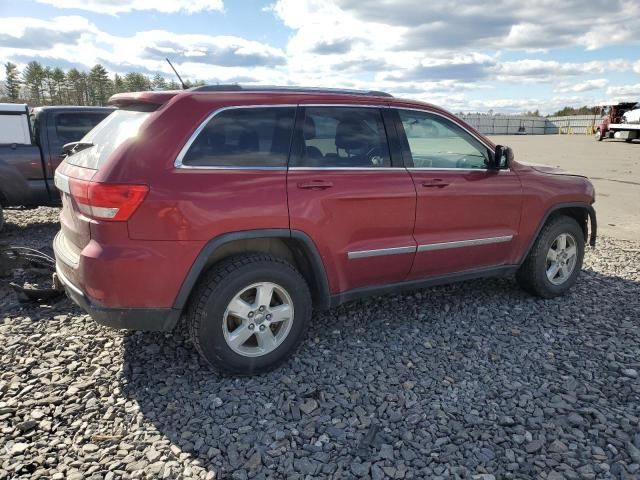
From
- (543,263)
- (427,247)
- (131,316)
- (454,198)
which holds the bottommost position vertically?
(543,263)

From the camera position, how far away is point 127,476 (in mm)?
2467

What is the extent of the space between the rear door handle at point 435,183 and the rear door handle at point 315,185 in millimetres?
880

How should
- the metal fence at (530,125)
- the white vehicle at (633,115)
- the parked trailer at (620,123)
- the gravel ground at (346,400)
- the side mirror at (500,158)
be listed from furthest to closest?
the metal fence at (530,125) → the parked trailer at (620,123) → the white vehicle at (633,115) → the side mirror at (500,158) → the gravel ground at (346,400)

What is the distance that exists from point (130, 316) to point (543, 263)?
3700 mm

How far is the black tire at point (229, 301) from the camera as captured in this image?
3.11m

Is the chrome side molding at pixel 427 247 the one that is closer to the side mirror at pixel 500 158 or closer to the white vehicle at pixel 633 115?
the side mirror at pixel 500 158

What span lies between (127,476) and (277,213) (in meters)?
1.68

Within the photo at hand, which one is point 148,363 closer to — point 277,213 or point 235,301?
point 235,301

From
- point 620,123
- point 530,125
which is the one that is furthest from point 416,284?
point 530,125

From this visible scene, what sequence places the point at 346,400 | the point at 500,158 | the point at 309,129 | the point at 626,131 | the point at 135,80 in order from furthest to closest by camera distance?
the point at 135,80, the point at 626,131, the point at 500,158, the point at 309,129, the point at 346,400

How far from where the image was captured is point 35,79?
45.7 m

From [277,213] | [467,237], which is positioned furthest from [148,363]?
[467,237]

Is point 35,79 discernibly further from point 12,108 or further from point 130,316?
point 130,316

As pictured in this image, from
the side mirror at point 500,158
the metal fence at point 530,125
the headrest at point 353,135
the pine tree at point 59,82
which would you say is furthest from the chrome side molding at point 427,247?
the metal fence at point 530,125
